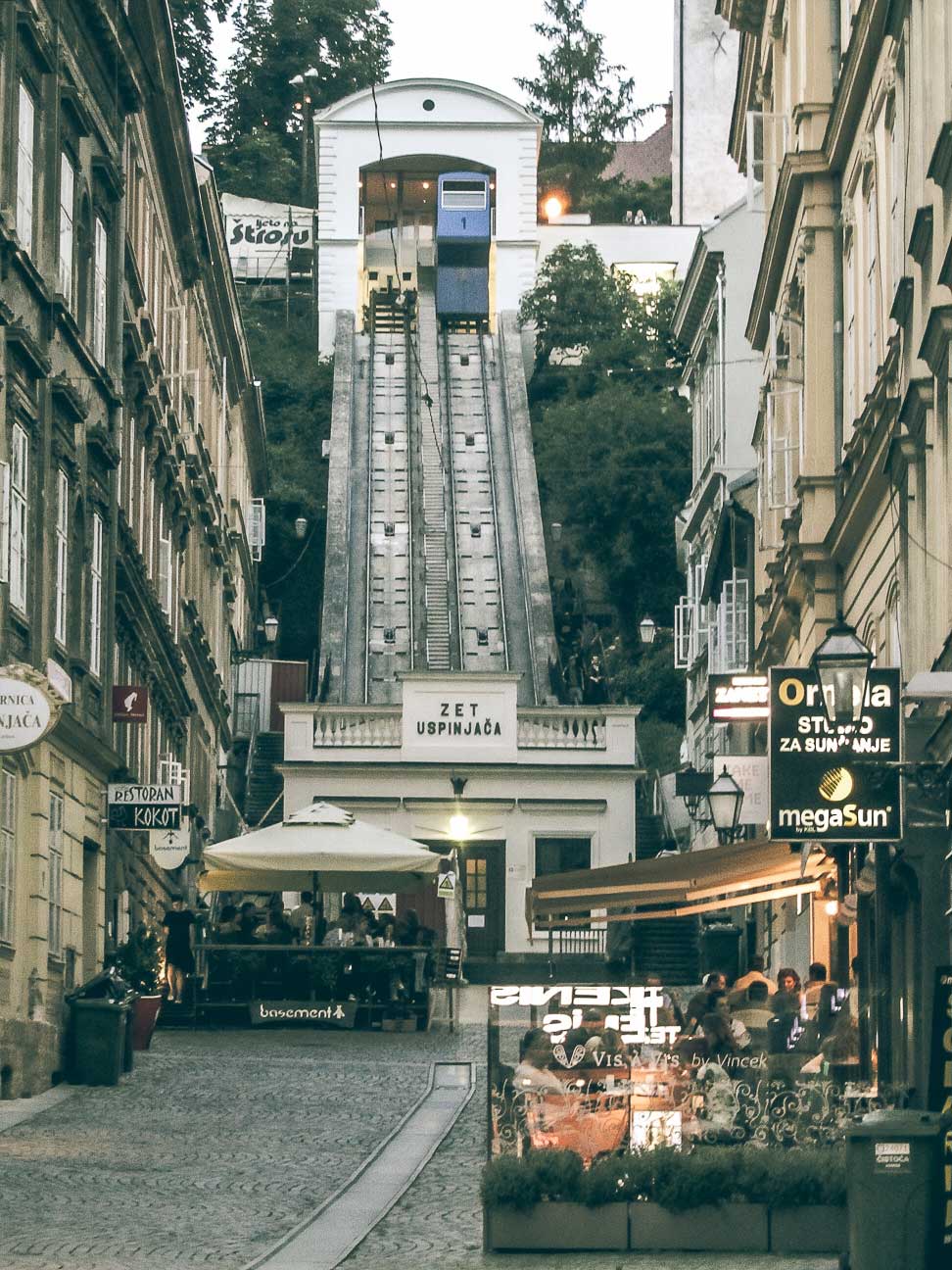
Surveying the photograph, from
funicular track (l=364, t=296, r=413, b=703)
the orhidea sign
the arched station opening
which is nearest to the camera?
the orhidea sign

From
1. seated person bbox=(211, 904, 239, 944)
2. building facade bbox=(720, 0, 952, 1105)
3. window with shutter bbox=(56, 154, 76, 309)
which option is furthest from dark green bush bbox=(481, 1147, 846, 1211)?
seated person bbox=(211, 904, 239, 944)

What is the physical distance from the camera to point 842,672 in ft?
61.5

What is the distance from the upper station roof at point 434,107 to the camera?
86250mm

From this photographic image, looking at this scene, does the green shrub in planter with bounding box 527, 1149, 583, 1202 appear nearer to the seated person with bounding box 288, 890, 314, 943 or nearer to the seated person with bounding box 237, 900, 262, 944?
the seated person with bounding box 237, 900, 262, 944

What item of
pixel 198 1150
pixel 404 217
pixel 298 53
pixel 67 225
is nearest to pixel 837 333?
pixel 67 225

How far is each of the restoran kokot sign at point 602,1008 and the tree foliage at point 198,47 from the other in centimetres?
7641

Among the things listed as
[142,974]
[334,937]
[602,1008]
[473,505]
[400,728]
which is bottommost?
[602,1008]

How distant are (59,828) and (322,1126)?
5886 mm

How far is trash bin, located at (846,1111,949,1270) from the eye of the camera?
12914 millimetres

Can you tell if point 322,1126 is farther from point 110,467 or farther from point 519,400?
point 519,400

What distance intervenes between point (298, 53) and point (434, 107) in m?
12.8

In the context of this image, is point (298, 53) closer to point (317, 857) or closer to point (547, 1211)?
point (317, 857)

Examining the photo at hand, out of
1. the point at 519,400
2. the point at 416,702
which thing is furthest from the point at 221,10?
the point at 416,702

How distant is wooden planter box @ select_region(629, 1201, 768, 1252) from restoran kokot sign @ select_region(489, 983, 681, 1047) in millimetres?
1005
